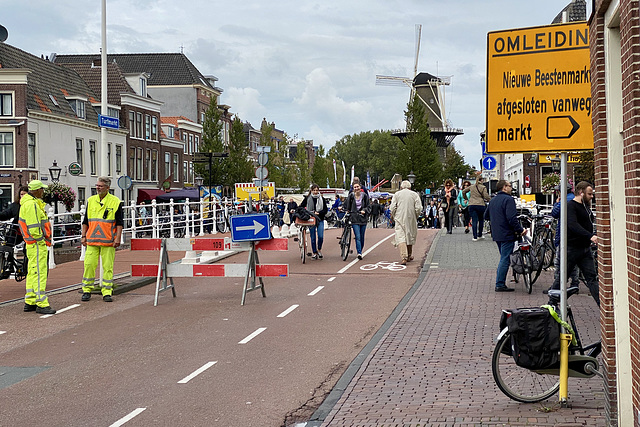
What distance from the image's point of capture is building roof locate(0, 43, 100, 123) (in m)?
43.8

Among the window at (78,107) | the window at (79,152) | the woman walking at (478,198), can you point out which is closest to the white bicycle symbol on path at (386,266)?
the woman walking at (478,198)

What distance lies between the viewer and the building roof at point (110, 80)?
55.1 meters

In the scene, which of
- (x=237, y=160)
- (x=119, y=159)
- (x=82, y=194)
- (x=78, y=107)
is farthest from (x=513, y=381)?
(x=237, y=160)

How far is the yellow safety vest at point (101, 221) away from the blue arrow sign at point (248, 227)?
1.78 m

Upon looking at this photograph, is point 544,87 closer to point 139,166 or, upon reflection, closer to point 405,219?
point 405,219

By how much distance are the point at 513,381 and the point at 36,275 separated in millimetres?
6967

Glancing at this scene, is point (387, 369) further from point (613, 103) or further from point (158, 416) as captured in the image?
point (613, 103)

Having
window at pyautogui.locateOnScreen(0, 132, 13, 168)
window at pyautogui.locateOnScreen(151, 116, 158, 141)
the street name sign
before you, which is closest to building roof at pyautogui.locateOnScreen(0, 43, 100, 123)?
window at pyautogui.locateOnScreen(0, 132, 13, 168)

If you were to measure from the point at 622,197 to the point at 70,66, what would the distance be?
5488 centimetres

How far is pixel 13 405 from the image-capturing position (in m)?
6.23

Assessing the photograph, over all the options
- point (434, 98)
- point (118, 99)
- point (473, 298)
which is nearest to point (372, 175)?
point (434, 98)

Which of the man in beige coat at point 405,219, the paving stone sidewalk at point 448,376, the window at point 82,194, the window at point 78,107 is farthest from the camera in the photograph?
the window at point 78,107

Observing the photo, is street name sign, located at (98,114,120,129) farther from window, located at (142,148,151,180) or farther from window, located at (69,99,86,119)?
window, located at (142,148,151,180)

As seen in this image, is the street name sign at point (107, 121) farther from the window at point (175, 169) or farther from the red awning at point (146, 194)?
the window at point (175, 169)
